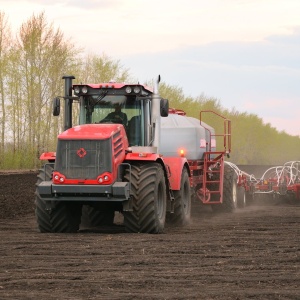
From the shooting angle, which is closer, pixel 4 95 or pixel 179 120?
pixel 179 120

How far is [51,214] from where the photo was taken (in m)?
13.9

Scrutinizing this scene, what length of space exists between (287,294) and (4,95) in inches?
1614

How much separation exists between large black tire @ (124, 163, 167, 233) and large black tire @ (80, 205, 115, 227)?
2.19 m

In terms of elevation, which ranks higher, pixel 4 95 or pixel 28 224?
pixel 4 95

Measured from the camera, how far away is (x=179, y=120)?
63.8 ft

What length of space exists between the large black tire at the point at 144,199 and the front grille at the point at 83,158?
523mm

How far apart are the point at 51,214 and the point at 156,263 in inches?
177

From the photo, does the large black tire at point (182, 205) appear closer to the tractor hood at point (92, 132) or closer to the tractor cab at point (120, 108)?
the tractor cab at point (120, 108)

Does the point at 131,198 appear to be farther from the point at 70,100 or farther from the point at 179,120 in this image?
the point at 179,120

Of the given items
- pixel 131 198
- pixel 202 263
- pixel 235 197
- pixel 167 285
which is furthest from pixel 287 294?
pixel 235 197

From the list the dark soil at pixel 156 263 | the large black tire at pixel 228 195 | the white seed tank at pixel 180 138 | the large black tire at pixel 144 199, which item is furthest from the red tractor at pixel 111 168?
the large black tire at pixel 228 195

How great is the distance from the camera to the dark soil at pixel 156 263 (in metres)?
7.81

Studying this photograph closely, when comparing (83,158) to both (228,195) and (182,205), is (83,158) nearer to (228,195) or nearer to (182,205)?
(182,205)

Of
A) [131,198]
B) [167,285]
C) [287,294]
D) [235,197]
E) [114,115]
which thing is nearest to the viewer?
[287,294]
